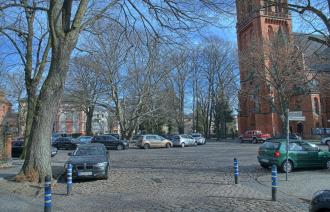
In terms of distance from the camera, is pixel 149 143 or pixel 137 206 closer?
pixel 137 206

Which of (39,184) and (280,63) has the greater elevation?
(280,63)

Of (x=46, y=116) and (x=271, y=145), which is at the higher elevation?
(x=46, y=116)

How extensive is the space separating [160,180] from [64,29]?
6.84 meters

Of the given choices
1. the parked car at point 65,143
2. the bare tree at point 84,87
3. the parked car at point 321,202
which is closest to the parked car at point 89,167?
the parked car at point 321,202

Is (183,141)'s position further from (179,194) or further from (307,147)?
(179,194)

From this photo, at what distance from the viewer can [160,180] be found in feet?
44.0

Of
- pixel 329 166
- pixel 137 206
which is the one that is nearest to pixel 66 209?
pixel 137 206

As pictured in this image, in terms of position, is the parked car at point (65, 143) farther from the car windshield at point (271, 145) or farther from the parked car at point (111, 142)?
the car windshield at point (271, 145)

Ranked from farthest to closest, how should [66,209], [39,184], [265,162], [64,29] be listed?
[265,162], [64,29], [39,184], [66,209]

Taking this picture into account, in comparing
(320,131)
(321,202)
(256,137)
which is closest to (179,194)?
(321,202)

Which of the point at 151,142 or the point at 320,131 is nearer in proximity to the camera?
the point at 151,142

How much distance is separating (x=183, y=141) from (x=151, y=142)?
5.78 m

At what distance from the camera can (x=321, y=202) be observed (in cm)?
508

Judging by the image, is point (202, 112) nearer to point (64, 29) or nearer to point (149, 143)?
point (149, 143)
